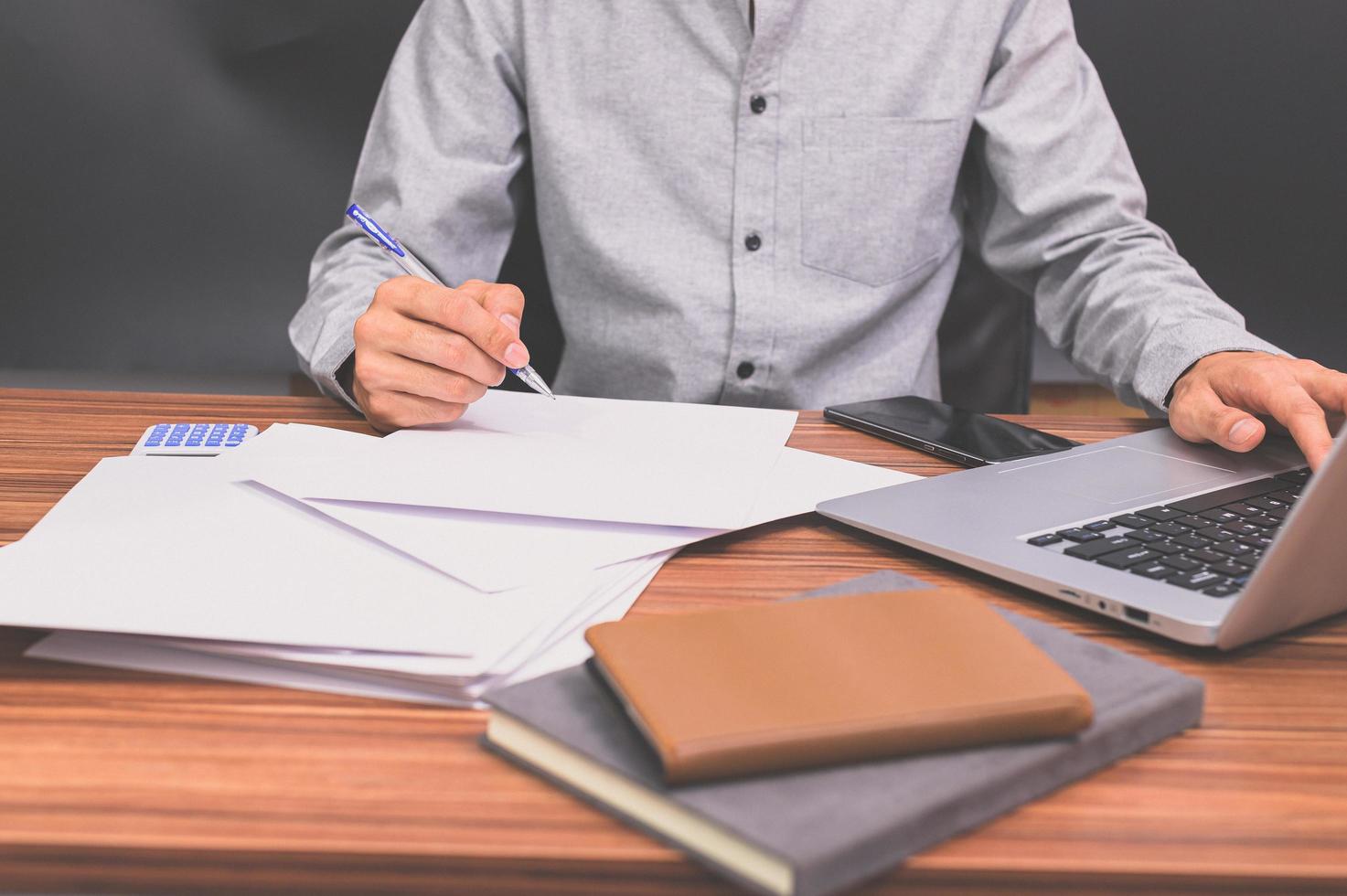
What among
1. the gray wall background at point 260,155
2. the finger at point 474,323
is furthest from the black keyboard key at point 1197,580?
the gray wall background at point 260,155

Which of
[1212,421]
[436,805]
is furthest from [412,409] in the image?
[1212,421]

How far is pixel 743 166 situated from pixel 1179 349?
46cm

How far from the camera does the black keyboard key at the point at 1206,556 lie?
546mm

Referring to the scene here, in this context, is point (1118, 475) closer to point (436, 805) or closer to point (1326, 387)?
point (1326, 387)

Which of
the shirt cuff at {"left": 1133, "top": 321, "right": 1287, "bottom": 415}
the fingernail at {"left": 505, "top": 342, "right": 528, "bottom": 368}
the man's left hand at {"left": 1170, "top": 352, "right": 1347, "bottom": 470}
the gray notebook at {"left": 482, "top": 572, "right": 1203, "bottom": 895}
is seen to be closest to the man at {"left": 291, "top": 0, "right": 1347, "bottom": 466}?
the shirt cuff at {"left": 1133, "top": 321, "right": 1287, "bottom": 415}

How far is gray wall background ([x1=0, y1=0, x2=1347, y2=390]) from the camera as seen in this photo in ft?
5.17

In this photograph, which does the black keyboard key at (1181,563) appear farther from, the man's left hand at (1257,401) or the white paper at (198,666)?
the white paper at (198,666)

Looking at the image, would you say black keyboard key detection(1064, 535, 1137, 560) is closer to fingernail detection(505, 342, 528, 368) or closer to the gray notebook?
the gray notebook

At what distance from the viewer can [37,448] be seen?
2.61 ft

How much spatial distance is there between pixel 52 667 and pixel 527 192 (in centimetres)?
89

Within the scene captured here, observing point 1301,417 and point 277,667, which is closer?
point 277,667

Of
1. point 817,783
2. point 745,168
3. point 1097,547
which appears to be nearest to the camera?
point 817,783

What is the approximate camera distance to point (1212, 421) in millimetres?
770

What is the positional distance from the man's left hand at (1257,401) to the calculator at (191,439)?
69 cm
